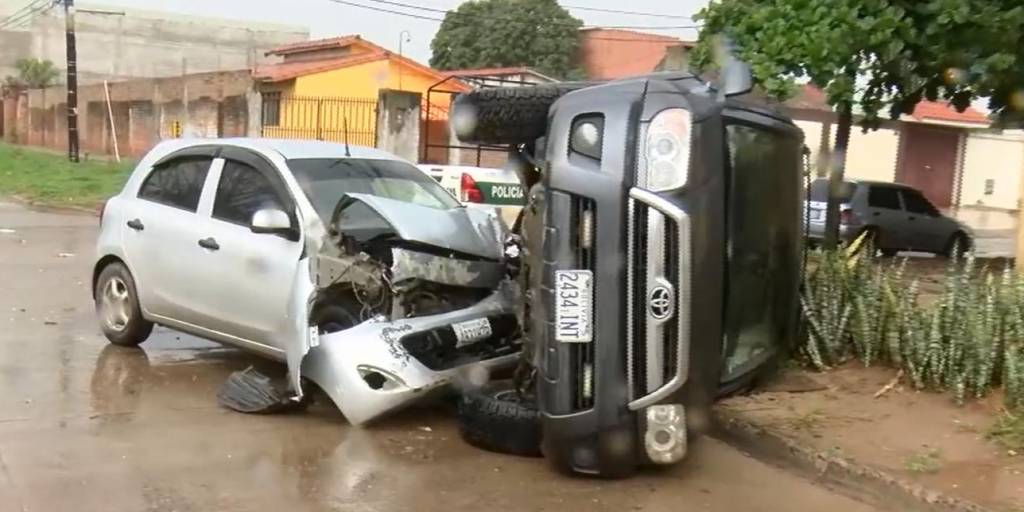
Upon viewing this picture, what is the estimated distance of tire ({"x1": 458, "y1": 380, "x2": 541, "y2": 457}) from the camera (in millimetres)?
6020

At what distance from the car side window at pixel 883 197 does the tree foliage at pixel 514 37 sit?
29.0 meters

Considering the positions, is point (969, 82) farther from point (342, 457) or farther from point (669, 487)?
point (342, 457)

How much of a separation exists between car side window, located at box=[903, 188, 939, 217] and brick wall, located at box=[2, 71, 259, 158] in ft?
59.7

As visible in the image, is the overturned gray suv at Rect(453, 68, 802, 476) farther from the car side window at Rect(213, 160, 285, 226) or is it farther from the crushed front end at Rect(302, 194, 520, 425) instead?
the car side window at Rect(213, 160, 285, 226)

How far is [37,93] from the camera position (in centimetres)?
5162

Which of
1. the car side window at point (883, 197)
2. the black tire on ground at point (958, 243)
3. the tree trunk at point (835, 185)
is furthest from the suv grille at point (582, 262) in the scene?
the black tire on ground at point (958, 243)

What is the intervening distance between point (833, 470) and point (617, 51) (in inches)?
1880

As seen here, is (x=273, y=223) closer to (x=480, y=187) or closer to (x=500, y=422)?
(x=500, y=422)

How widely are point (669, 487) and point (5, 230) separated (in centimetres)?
1502

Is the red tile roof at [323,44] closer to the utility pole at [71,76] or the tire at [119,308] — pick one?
the utility pole at [71,76]

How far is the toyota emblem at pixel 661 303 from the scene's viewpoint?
525 cm

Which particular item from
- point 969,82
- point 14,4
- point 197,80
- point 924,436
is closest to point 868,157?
point 197,80

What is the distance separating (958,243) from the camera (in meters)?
21.7

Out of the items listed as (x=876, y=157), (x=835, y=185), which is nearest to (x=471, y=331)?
(x=835, y=185)
